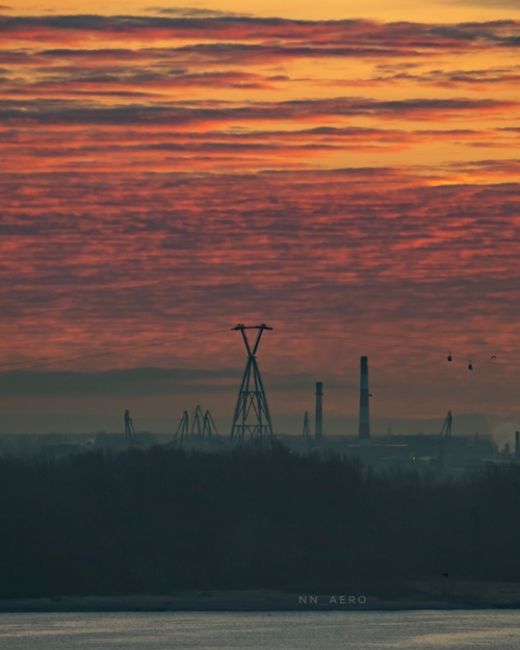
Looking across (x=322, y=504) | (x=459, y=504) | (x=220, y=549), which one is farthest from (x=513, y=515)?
(x=220, y=549)

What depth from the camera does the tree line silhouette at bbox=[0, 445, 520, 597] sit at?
121 metres

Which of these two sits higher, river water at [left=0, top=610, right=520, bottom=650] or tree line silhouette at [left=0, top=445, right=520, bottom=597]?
tree line silhouette at [left=0, top=445, right=520, bottom=597]

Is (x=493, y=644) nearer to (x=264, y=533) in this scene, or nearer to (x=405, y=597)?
(x=405, y=597)

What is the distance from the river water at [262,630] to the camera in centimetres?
9275

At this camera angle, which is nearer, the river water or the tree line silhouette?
the river water

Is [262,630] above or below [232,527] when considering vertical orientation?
below

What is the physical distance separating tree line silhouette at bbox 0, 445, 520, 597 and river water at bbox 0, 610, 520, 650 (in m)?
6.42

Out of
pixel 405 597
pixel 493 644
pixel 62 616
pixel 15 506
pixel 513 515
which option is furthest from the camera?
pixel 513 515

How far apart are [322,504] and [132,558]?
15.2 meters

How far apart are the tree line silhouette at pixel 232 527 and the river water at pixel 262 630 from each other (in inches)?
253

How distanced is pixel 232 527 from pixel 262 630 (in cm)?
2523

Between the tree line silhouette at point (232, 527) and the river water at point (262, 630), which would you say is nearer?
the river water at point (262, 630)

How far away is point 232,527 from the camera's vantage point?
12569 cm

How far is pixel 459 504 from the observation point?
13738 cm
